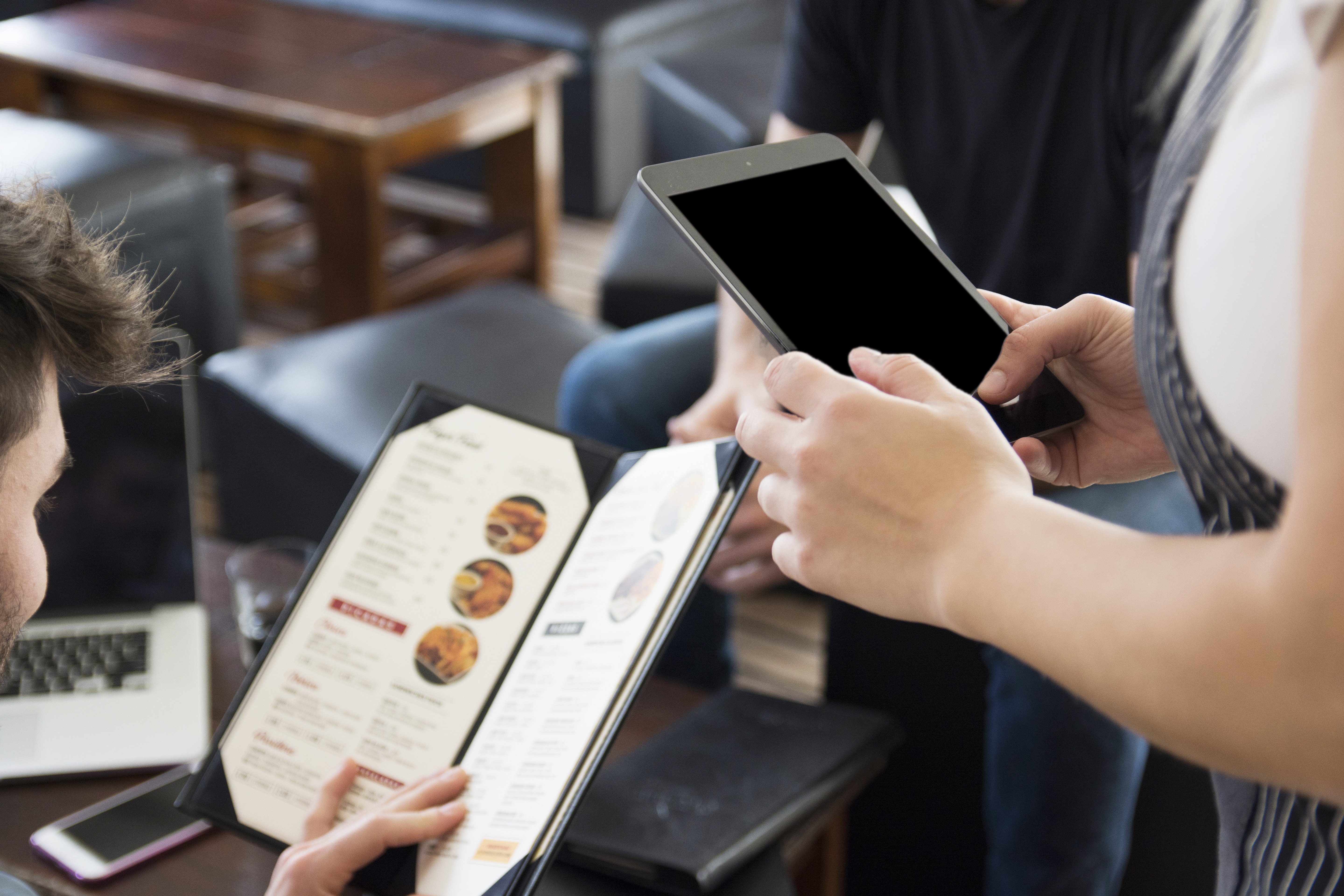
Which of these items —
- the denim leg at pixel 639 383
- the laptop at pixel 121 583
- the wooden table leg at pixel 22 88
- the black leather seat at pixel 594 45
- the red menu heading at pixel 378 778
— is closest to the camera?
the red menu heading at pixel 378 778

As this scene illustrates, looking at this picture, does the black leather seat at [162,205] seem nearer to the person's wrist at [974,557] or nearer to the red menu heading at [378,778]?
the red menu heading at [378,778]

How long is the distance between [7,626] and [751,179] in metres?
0.47

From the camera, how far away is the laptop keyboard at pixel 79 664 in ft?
3.37

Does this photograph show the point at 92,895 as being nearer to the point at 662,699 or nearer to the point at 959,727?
the point at 662,699

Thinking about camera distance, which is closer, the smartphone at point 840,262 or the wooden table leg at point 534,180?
the smartphone at point 840,262

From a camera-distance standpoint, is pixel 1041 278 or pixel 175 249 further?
pixel 175 249

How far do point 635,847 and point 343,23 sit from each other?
2.51 meters

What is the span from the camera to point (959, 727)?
1.33 m

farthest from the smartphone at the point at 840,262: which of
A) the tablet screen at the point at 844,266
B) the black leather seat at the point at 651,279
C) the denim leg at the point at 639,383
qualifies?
the black leather seat at the point at 651,279

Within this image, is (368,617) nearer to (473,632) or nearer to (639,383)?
(473,632)

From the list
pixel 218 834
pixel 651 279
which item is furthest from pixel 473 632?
pixel 651 279

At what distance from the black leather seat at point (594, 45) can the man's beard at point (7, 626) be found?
8.45 ft

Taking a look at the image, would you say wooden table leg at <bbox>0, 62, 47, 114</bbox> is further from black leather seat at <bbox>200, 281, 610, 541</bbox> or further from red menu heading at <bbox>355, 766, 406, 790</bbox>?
red menu heading at <bbox>355, 766, 406, 790</bbox>

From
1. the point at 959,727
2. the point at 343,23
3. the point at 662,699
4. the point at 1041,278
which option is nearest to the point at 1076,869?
Answer: the point at 959,727
